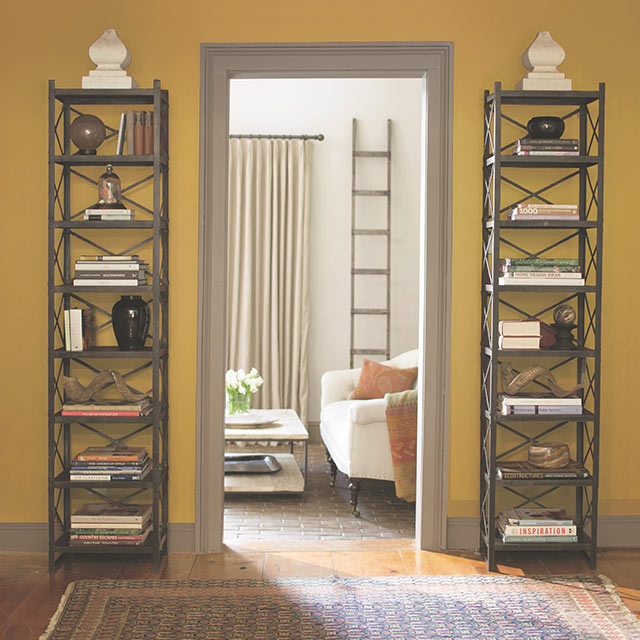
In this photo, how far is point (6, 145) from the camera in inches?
152

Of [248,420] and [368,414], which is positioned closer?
[368,414]

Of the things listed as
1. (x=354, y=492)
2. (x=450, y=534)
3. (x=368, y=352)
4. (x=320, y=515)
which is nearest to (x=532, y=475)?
(x=450, y=534)

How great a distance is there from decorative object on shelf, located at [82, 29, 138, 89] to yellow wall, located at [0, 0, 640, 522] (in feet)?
0.66

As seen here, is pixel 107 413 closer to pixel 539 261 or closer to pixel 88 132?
pixel 88 132

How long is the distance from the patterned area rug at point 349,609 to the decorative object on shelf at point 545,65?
2250mm

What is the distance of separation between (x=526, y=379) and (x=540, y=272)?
509 millimetres

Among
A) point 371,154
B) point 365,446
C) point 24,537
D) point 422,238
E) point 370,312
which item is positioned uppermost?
point 371,154

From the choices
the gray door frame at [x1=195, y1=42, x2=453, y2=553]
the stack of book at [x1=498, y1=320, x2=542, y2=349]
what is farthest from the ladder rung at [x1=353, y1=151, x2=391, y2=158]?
the stack of book at [x1=498, y1=320, x2=542, y2=349]

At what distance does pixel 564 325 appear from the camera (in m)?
3.68

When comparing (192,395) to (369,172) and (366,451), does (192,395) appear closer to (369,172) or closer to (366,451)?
(366,451)

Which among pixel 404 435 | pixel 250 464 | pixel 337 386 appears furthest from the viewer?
pixel 337 386

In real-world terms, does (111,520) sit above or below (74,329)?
below

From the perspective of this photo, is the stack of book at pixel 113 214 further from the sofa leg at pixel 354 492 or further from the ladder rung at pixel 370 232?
the ladder rung at pixel 370 232

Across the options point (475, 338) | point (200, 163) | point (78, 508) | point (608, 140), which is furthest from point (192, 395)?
point (608, 140)
